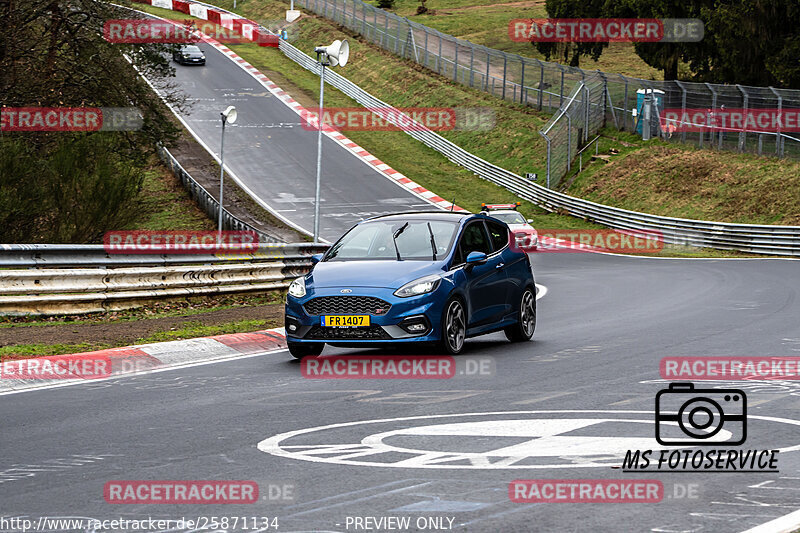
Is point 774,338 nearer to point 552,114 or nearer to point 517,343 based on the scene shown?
point 517,343

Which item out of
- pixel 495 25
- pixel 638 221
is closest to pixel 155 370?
pixel 638 221

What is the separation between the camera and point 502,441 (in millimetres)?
7816

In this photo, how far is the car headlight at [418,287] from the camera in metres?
12.1

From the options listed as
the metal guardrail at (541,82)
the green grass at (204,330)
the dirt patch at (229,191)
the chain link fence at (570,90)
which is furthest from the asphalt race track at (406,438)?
the chain link fence at (570,90)

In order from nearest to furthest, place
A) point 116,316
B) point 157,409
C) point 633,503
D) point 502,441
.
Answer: point 633,503
point 502,441
point 157,409
point 116,316

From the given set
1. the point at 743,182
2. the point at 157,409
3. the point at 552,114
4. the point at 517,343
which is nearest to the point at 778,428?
the point at 157,409

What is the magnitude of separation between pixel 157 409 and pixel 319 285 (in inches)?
134

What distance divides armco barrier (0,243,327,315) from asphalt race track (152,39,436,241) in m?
17.9

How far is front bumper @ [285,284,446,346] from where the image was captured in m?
12.0

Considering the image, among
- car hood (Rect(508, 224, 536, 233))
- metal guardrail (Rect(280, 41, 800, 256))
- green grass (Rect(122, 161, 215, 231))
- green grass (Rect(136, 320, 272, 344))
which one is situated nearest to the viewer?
green grass (Rect(136, 320, 272, 344))

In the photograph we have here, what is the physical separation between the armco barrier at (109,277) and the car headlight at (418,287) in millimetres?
5930

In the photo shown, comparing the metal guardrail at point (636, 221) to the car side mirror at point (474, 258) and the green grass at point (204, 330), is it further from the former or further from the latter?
the car side mirror at point (474, 258)

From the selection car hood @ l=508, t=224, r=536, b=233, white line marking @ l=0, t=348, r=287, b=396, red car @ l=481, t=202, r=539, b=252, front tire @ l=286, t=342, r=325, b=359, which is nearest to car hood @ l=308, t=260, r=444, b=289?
front tire @ l=286, t=342, r=325, b=359

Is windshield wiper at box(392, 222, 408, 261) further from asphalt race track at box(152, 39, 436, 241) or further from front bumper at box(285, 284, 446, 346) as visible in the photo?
asphalt race track at box(152, 39, 436, 241)
